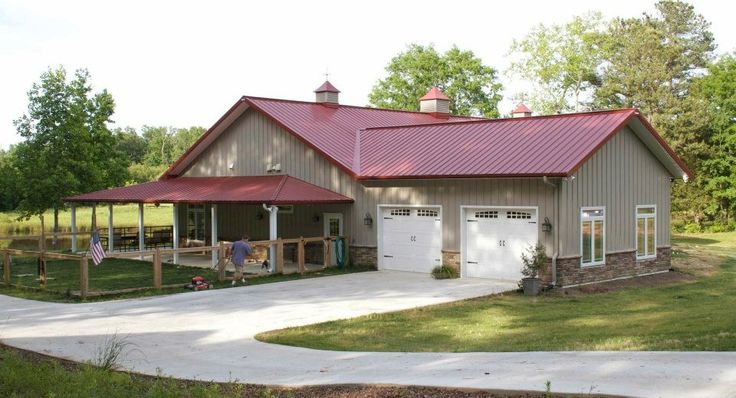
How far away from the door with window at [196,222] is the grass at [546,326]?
15.0 meters

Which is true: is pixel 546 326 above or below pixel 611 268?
below

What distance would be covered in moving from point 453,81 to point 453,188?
38.7 m

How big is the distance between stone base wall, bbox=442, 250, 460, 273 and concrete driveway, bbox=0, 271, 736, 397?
103 centimetres

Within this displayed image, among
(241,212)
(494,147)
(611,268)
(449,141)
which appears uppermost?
(449,141)

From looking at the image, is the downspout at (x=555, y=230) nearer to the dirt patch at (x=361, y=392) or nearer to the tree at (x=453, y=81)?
the dirt patch at (x=361, y=392)

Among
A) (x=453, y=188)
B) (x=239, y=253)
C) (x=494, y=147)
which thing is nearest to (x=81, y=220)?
(x=239, y=253)

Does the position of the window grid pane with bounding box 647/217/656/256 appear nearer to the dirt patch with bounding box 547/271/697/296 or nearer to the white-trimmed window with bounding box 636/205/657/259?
the white-trimmed window with bounding box 636/205/657/259

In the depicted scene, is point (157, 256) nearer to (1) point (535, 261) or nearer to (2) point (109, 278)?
(2) point (109, 278)

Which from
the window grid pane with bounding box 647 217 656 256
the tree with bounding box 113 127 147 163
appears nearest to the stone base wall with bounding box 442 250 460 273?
the window grid pane with bounding box 647 217 656 256

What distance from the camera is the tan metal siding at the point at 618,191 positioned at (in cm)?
1919

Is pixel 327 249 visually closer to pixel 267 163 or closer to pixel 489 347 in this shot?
pixel 267 163

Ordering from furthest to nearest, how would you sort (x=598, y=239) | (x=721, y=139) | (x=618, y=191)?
(x=721, y=139)
(x=618, y=191)
(x=598, y=239)

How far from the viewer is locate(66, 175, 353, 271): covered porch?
22906mm

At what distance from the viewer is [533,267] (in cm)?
1848
